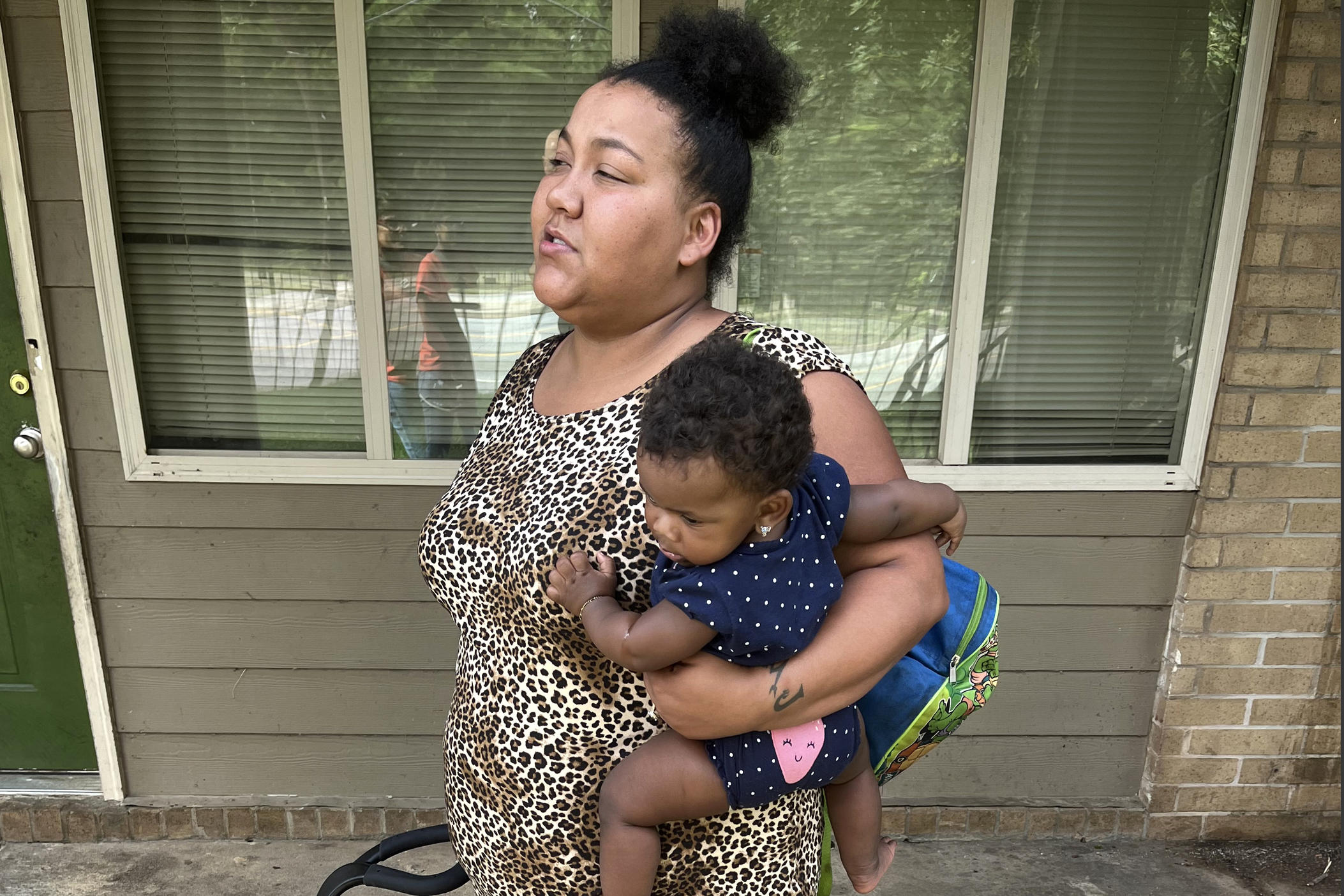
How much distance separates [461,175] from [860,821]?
213 cm

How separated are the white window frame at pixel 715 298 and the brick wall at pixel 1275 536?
0.06 meters

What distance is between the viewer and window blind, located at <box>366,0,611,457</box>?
2.71 m

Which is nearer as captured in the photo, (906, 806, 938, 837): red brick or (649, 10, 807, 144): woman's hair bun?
(649, 10, 807, 144): woman's hair bun

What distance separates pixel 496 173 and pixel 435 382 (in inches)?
26.6

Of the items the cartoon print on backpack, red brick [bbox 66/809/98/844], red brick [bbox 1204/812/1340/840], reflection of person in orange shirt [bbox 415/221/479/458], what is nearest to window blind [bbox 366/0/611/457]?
reflection of person in orange shirt [bbox 415/221/479/458]

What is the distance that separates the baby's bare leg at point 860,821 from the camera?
149 centimetres

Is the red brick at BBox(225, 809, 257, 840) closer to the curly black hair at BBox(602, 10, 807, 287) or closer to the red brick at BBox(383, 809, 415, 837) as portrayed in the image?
the red brick at BBox(383, 809, 415, 837)

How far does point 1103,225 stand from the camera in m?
2.90

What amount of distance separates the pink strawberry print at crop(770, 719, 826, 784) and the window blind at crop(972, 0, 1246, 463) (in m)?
2.06

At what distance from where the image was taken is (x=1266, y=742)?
314 cm

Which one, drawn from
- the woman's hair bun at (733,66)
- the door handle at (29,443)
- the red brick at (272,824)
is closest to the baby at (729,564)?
the woman's hair bun at (733,66)

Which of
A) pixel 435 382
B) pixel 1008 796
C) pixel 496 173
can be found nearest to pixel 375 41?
pixel 496 173

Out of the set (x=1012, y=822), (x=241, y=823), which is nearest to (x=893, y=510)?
(x=1012, y=822)

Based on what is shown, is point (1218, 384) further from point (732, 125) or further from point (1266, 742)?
point (732, 125)
